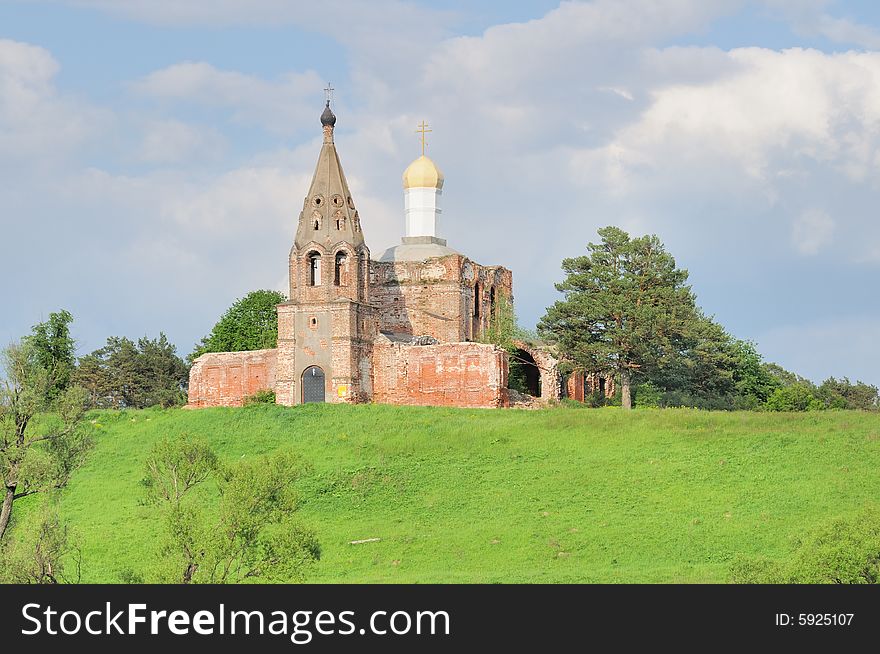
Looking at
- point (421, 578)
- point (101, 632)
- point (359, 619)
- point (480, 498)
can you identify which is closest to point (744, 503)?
point (480, 498)

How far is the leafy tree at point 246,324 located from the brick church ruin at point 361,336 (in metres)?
11.4

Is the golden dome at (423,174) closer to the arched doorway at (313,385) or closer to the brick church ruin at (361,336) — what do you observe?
the brick church ruin at (361,336)

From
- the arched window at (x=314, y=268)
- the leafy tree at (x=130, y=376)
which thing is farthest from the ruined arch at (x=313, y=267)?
the leafy tree at (x=130, y=376)

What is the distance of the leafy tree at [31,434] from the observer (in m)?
32.2

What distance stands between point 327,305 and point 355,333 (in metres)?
1.53

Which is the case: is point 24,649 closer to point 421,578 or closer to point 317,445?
point 421,578

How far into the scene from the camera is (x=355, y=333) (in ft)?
189

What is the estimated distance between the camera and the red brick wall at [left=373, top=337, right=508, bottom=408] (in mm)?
57000

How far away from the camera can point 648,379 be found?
2496 inches

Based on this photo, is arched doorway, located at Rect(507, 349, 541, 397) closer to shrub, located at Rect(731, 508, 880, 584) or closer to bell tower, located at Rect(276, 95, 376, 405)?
bell tower, located at Rect(276, 95, 376, 405)

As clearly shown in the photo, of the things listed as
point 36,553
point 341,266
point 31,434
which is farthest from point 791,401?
point 36,553

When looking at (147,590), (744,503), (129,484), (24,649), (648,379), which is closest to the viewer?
(24,649)

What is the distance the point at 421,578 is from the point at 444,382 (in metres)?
23.3

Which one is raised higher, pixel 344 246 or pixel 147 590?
pixel 344 246
